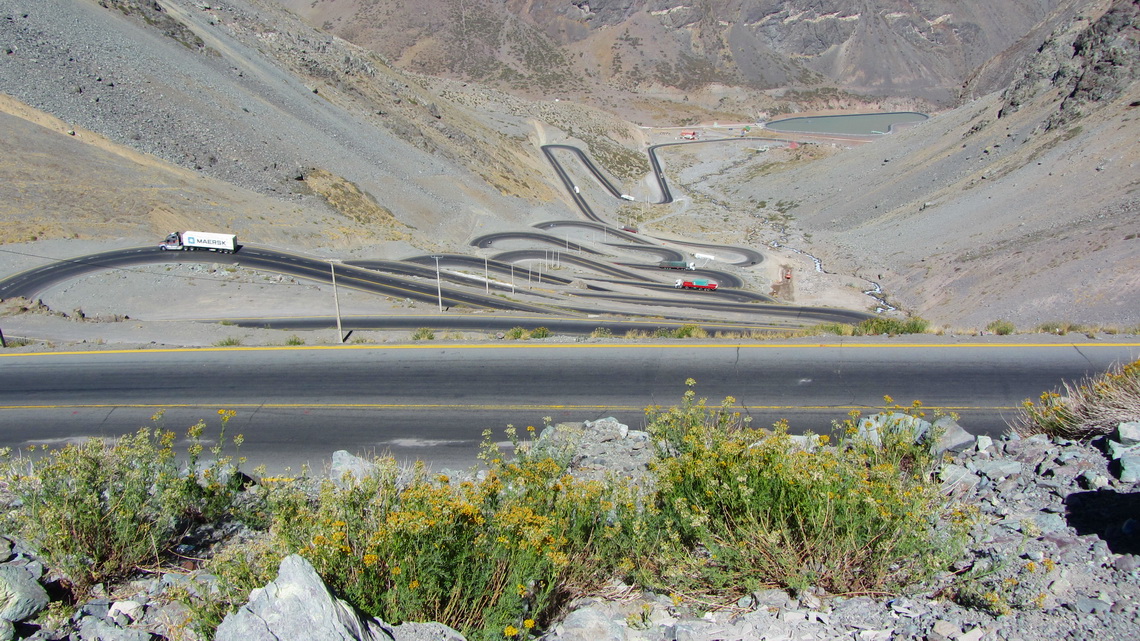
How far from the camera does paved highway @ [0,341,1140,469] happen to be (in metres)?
14.8

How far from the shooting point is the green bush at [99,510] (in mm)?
6012

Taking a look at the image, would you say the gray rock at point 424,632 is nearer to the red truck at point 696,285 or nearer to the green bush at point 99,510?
the green bush at point 99,510

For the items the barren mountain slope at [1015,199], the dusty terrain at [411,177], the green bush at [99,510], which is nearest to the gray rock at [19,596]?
the green bush at [99,510]

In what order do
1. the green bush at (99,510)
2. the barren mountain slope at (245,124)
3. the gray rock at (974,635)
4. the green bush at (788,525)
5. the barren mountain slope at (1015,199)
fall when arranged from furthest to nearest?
the barren mountain slope at (245,124)
the barren mountain slope at (1015,199)
the green bush at (99,510)
the green bush at (788,525)
the gray rock at (974,635)

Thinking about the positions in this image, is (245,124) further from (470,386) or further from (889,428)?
(889,428)

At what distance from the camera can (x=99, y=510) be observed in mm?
6438

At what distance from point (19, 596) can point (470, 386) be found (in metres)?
12.0

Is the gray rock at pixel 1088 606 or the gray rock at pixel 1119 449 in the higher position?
the gray rock at pixel 1119 449

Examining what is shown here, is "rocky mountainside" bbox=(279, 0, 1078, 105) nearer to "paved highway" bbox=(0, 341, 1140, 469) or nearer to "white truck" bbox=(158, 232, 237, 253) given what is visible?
"white truck" bbox=(158, 232, 237, 253)

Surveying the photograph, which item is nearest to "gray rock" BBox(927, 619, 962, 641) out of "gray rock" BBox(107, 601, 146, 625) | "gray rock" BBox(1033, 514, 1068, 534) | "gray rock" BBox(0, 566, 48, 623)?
"gray rock" BBox(1033, 514, 1068, 534)

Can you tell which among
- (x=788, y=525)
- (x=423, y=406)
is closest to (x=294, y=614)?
(x=788, y=525)

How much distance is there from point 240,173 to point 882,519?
2389 inches

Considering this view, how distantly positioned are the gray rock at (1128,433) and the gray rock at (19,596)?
1175 centimetres

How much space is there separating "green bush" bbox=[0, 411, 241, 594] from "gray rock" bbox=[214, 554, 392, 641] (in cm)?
273
